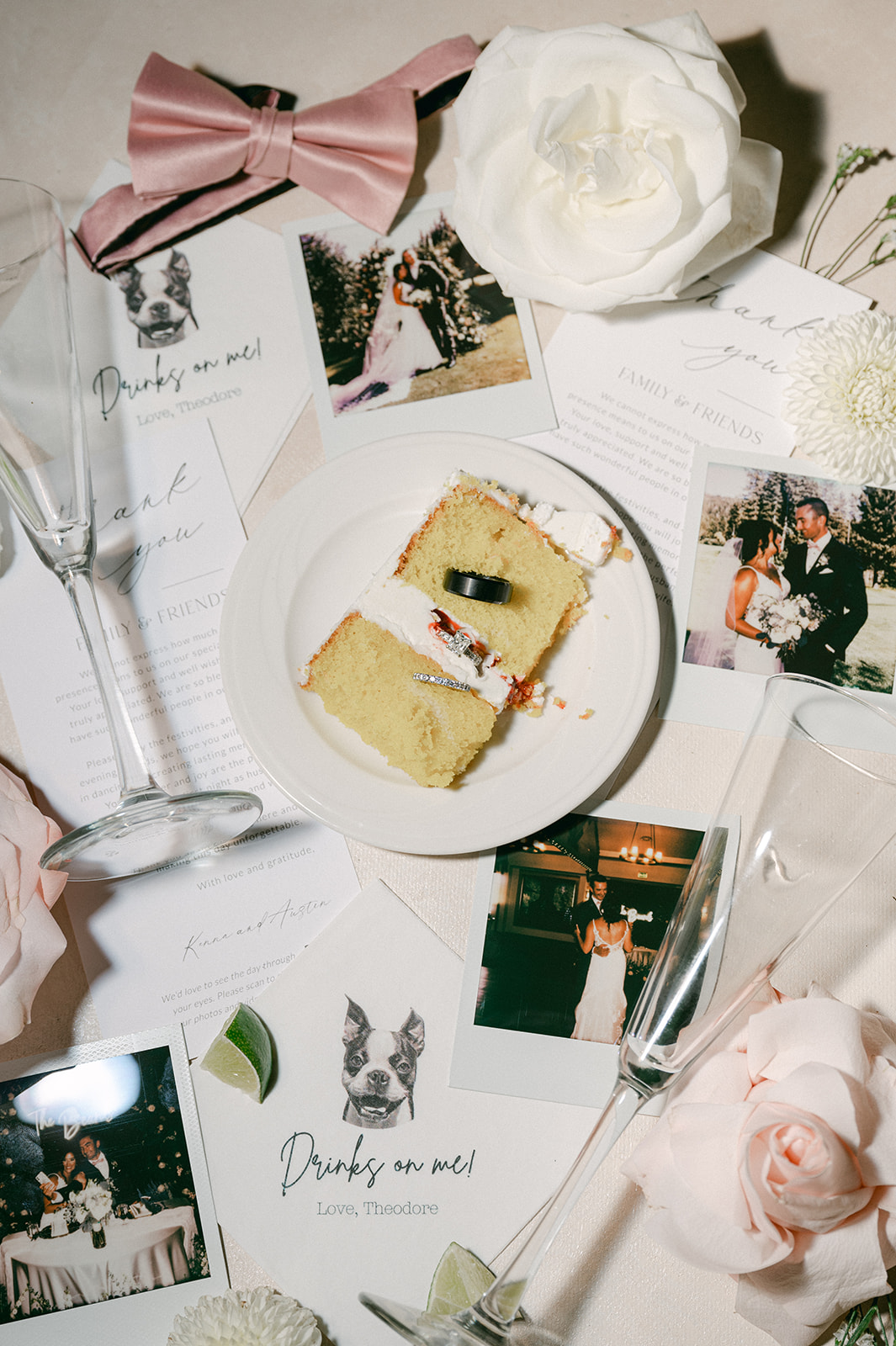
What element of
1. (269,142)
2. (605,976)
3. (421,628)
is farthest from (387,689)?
(269,142)

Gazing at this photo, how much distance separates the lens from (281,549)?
3.79 feet

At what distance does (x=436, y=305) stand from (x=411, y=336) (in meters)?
0.06

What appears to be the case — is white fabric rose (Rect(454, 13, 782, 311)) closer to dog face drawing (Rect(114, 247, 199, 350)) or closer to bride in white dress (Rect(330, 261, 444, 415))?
bride in white dress (Rect(330, 261, 444, 415))

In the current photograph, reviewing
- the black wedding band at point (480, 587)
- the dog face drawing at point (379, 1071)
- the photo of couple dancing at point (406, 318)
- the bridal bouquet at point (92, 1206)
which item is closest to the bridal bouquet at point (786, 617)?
the black wedding band at point (480, 587)

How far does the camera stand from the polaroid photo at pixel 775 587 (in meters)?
1.17

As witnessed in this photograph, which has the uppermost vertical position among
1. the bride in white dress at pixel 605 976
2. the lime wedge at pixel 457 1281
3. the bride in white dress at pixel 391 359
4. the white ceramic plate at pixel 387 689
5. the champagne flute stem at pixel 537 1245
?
the bride in white dress at pixel 391 359

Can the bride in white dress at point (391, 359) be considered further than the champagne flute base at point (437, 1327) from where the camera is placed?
Yes

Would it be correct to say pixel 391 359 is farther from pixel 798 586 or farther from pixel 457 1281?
pixel 457 1281

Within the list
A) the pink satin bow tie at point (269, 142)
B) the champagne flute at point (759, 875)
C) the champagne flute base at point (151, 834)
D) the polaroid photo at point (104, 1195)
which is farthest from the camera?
the pink satin bow tie at point (269, 142)

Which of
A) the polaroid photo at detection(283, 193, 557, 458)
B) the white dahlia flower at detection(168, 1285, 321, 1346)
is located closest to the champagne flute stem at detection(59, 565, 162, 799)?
the polaroid photo at detection(283, 193, 557, 458)

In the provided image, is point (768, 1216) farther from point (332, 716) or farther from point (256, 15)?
point (256, 15)

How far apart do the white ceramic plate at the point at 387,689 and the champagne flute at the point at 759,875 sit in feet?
0.66

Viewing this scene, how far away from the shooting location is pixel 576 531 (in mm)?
1133

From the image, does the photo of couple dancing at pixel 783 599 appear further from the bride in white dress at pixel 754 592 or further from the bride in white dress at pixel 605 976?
the bride in white dress at pixel 605 976
